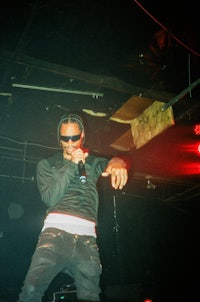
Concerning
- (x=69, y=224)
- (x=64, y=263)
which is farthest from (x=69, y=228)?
(x=64, y=263)

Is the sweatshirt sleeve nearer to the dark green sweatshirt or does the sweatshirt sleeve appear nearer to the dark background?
the dark green sweatshirt

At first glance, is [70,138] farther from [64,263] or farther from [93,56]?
[93,56]

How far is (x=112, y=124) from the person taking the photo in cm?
721

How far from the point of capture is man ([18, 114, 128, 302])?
7.75ft

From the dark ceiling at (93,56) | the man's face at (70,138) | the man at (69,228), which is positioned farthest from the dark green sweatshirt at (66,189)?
the dark ceiling at (93,56)

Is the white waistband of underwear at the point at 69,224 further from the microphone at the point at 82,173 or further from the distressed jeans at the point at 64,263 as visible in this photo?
the microphone at the point at 82,173

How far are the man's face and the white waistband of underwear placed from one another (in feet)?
2.24

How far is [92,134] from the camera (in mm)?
7520

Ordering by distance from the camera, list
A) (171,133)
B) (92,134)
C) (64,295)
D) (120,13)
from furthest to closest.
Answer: (171,133)
(92,134)
(64,295)
(120,13)

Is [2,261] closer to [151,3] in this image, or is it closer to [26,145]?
[26,145]

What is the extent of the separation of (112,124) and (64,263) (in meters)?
5.01

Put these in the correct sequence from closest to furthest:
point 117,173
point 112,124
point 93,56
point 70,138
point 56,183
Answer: point 56,183, point 117,173, point 70,138, point 93,56, point 112,124

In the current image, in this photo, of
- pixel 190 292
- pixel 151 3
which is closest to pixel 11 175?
pixel 151 3

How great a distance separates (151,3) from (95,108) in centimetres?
215
